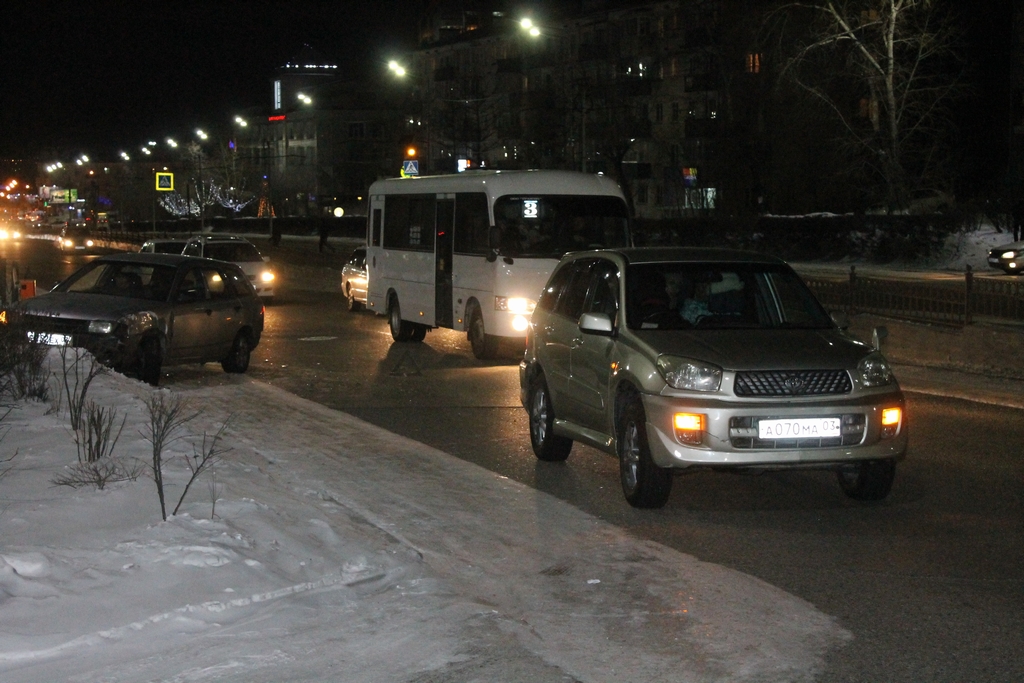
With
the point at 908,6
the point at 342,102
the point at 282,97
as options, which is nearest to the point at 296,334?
the point at 908,6

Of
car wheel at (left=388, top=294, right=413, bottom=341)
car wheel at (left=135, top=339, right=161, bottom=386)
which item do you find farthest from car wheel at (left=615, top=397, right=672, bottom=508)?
car wheel at (left=388, top=294, right=413, bottom=341)

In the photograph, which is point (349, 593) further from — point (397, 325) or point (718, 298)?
point (397, 325)

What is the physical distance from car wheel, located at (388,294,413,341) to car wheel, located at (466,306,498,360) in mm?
2663

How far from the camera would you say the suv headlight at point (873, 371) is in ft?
27.9

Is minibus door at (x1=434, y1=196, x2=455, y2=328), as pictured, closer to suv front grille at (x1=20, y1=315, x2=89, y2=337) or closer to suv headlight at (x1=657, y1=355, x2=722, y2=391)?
suv front grille at (x1=20, y1=315, x2=89, y2=337)

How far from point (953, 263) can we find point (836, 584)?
36188 millimetres

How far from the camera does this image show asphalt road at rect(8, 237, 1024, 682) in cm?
593

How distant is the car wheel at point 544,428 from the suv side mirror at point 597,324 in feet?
4.63

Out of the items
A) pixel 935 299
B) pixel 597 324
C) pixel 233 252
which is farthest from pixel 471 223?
pixel 233 252

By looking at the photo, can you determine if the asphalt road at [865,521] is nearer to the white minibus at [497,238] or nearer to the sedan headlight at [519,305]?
the sedan headlight at [519,305]

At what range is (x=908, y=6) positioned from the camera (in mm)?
39188

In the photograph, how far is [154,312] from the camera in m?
15.9

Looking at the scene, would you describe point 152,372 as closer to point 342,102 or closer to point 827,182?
point 827,182

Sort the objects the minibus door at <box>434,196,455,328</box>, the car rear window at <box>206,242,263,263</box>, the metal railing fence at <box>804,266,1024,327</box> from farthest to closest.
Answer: the car rear window at <box>206,242,263,263</box> → the minibus door at <box>434,196,455,328</box> → the metal railing fence at <box>804,266,1024,327</box>
